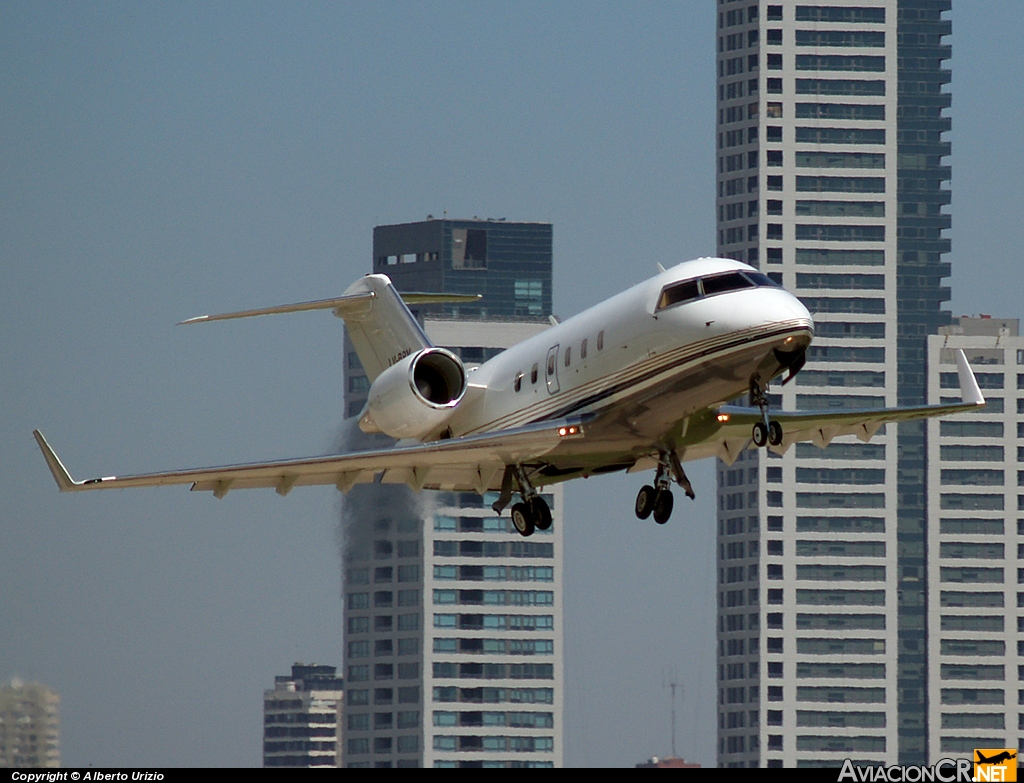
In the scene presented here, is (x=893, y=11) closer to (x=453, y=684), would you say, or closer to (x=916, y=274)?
(x=916, y=274)

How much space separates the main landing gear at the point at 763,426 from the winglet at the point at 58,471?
9112 mm

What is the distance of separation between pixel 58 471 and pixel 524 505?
6.50m

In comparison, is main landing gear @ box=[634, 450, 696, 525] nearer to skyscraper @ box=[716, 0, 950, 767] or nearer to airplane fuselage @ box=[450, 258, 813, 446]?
airplane fuselage @ box=[450, 258, 813, 446]

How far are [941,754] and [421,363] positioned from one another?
12648 centimetres

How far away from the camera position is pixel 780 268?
166 m

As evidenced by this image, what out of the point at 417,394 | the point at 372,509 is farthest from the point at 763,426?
the point at 372,509

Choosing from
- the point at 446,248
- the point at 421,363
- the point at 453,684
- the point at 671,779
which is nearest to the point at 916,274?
the point at 446,248

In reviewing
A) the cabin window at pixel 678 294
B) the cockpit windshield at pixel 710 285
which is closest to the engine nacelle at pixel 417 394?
the cabin window at pixel 678 294

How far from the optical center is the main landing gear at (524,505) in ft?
104

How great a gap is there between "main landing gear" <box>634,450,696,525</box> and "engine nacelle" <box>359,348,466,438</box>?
12.6 ft

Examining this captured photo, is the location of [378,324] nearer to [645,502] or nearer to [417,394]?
[417,394]

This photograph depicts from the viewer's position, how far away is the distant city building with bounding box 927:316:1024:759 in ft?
508

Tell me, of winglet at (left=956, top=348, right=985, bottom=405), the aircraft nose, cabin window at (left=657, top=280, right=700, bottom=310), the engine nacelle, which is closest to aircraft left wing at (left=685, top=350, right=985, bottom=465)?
winglet at (left=956, top=348, right=985, bottom=405)

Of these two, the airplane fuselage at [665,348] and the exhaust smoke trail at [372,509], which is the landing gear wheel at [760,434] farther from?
the exhaust smoke trail at [372,509]
